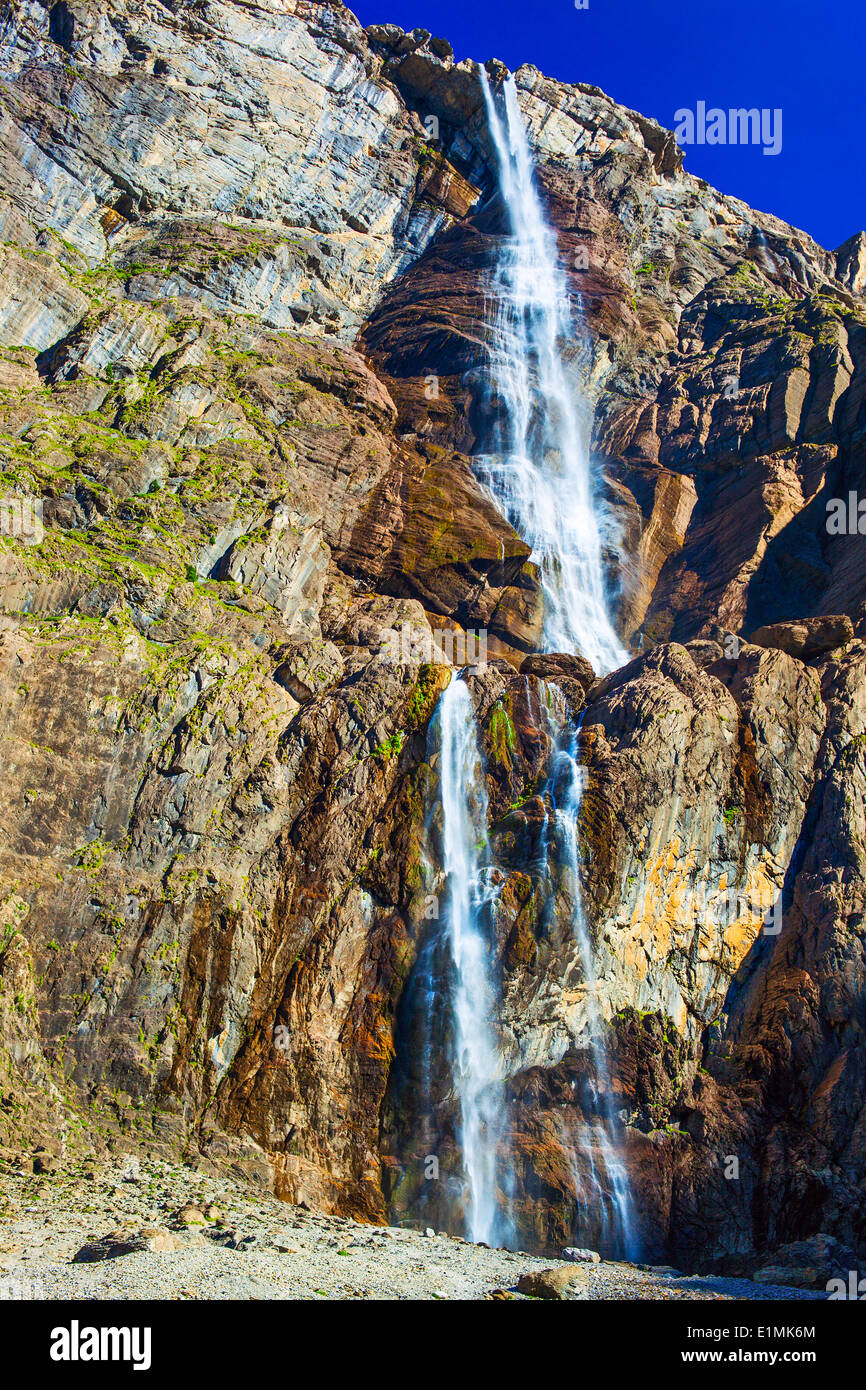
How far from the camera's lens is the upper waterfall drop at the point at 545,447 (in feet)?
163

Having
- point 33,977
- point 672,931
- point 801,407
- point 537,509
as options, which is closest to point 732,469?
point 801,407

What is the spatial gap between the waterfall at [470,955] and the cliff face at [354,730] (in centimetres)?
70

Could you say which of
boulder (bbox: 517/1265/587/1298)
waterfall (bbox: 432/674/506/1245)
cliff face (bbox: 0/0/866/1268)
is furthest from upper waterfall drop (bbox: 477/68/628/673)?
boulder (bbox: 517/1265/587/1298)

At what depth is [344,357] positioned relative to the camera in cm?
5712

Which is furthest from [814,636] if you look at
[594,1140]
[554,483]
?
[554,483]

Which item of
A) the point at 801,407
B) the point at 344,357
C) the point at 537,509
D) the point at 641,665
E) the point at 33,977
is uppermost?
the point at 344,357

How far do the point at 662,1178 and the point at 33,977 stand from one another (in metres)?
18.3

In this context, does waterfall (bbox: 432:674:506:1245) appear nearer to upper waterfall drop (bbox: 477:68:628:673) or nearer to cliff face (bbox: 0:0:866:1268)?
cliff face (bbox: 0:0:866:1268)

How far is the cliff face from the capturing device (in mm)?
27234

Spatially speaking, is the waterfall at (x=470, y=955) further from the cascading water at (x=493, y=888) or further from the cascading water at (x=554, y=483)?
the cascading water at (x=554, y=483)

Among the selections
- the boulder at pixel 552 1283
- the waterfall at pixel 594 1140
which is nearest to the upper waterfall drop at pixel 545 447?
the waterfall at pixel 594 1140
